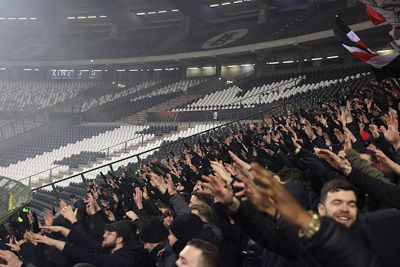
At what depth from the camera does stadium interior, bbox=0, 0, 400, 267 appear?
43.4ft

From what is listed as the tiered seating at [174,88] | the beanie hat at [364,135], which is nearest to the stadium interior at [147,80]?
the tiered seating at [174,88]

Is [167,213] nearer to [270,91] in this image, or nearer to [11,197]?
[11,197]

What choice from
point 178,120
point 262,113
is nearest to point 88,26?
point 178,120

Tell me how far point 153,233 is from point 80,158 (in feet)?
50.5

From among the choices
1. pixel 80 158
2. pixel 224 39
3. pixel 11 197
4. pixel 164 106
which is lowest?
pixel 164 106

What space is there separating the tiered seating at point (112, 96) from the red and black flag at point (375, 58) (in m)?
24.4

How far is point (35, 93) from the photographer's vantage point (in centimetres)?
3288

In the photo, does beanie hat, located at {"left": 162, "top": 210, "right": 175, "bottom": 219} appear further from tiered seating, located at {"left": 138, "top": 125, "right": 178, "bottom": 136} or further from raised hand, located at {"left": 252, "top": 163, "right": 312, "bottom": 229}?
tiered seating, located at {"left": 138, "top": 125, "right": 178, "bottom": 136}

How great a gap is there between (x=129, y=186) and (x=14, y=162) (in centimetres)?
1682

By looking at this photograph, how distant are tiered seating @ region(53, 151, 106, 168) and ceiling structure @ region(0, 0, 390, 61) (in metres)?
10.7

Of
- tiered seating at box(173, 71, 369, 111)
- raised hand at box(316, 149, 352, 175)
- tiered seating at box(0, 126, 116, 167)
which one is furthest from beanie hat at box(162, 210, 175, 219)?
tiered seating at box(0, 126, 116, 167)

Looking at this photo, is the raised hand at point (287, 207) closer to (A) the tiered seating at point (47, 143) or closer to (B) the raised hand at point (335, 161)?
(B) the raised hand at point (335, 161)

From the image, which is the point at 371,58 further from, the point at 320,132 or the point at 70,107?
the point at 70,107

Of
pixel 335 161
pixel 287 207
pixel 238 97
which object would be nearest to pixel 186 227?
pixel 335 161
